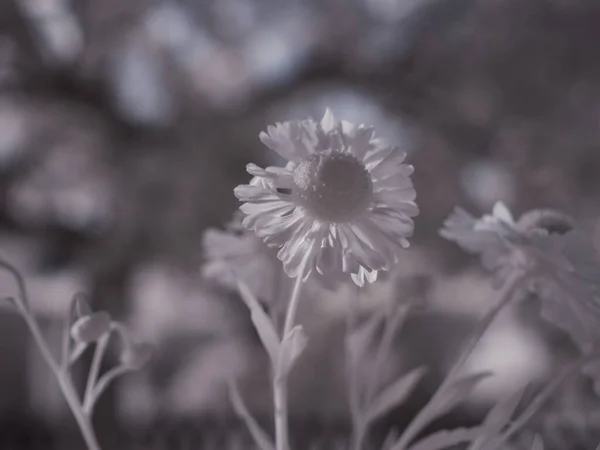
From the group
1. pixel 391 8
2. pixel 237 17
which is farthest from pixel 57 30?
pixel 391 8

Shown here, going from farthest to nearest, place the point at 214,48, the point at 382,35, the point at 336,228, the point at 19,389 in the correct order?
the point at 19,389 → the point at 214,48 → the point at 382,35 → the point at 336,228

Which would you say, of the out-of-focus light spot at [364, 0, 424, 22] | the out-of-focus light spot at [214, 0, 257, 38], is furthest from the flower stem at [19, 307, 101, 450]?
the out-of-focus light spot at [214, 0, 257, 38]

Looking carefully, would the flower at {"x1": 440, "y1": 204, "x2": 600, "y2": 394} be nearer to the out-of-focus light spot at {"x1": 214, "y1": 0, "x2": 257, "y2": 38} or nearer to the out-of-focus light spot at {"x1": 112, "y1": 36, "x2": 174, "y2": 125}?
the out-of-focus light spot at {"x1": 112, "y1": 36, "x2": 174, "y2": 125}

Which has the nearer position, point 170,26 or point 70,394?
point 70,394

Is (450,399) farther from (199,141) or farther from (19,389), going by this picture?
(19,389)

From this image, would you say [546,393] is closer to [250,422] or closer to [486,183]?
[250,422]

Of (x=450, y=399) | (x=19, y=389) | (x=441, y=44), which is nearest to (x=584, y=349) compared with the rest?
(x=450, y=399)
